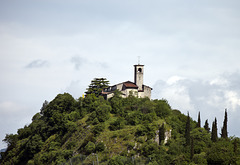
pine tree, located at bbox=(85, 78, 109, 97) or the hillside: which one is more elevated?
pine tree, located at bbox=(85, 78, 109, 97)

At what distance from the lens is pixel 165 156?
243ft

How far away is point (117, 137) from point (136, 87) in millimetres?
19605

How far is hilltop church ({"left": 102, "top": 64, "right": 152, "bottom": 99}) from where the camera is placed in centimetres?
9700

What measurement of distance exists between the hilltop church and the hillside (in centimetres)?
293

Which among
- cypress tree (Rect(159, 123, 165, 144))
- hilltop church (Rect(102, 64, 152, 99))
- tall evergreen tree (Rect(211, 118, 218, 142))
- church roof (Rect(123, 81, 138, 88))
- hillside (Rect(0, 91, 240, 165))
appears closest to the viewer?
hillside (Rect(0, 91, 240, 165))

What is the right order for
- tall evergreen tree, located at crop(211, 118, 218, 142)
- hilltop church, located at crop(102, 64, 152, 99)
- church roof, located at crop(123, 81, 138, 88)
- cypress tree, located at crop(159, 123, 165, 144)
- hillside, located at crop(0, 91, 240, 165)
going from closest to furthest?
hillside, located at crop(0, 91, 240, 165) < cypress tree, located at crop(159, 123, 165, 144) < tall evergreen tree, located at crop(211, 118, 218, 142) < hilltop church, located at crop(102, 64, 152, 99) < church roof, located at crop(123, 81, 138, 88)

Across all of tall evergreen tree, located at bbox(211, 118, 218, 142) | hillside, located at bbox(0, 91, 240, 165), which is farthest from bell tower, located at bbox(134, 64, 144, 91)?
tall evergreen tree, located at bbox(211, 118, 218, 142)

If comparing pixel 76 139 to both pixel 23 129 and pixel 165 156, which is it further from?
pixel 23 129

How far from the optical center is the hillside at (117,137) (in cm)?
7406

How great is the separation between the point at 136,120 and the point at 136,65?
18940 millimetres

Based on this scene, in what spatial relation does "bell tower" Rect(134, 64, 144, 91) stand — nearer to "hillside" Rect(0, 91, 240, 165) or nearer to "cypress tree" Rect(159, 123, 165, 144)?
Result: "hillside" Rect(0, 91, 240, 165)

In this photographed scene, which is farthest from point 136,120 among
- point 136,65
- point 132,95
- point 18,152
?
point 18,152

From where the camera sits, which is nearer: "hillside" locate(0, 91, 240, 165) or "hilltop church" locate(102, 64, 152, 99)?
"hillside" locate(0, 91, 240, 165)

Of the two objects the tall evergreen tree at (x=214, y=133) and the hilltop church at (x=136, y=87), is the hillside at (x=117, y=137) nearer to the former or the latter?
the tall evergreen tree at (x=214, y=133)
